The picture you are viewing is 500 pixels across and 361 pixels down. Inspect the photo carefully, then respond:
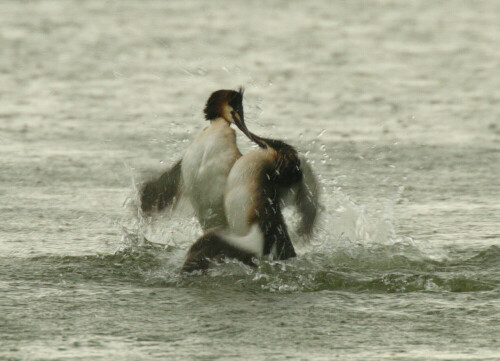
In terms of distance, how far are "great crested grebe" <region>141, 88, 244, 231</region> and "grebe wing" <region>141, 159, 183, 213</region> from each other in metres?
0.03

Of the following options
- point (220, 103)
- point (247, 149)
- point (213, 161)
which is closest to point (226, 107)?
point (220, 103)

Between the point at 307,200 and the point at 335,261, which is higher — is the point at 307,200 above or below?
above

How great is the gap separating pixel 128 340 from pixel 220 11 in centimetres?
1148

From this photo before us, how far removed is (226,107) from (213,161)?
1.38 feet

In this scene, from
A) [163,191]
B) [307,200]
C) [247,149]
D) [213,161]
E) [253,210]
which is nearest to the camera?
[253,210]

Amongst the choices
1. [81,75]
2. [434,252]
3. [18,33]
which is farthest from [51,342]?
[18,33]

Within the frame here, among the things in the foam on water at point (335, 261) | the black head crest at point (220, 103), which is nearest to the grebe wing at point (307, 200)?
the foam on water at point (335, 261)

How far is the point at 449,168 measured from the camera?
8.80 m

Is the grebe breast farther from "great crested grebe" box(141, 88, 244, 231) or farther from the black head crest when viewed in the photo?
the black head crest

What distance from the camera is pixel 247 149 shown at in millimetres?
9055

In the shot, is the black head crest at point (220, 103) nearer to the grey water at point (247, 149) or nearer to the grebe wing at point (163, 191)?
the grebe wing at point (163, 191)

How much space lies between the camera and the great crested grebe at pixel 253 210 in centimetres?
581

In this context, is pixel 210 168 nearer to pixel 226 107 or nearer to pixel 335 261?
pixel 226 107

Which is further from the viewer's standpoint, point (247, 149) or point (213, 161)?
point (247, 149)
